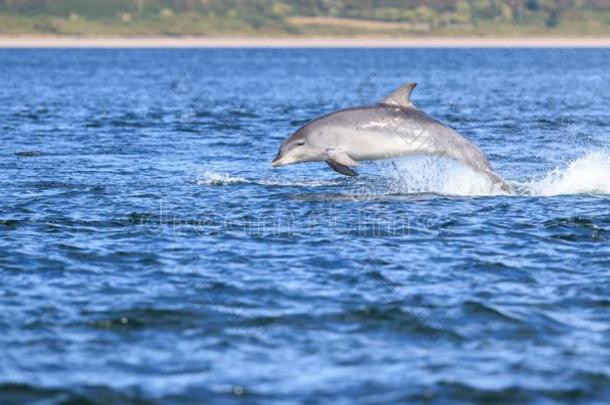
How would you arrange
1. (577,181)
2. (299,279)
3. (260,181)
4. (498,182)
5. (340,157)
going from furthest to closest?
(260,181)
(577,181)
(498,182)
(340,157)
(299,279)

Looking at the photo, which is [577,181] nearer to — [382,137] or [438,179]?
[438,179]

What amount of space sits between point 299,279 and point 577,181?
426 inches

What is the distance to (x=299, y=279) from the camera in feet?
53.2

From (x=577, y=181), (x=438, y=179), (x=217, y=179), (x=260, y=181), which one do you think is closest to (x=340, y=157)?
(x=438, y=179)

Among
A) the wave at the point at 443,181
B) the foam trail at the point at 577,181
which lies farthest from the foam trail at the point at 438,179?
the foam trail at the point at 577,181

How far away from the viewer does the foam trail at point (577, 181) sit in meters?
24.1

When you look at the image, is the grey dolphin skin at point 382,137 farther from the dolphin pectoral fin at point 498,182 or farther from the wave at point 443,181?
the wave at point 443,181

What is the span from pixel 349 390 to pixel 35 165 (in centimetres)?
1987

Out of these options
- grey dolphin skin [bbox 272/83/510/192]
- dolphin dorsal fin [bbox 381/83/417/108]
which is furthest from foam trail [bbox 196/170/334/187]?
dolphin dorsal fin [bbox 381/83/417/108]

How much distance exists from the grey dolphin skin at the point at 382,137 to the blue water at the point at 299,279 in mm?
861

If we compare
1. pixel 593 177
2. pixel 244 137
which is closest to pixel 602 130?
pixel 244 137

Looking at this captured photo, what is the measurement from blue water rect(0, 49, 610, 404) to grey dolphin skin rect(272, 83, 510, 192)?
86 cm

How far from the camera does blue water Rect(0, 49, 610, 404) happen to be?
12.2m

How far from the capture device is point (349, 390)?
11.8 m
